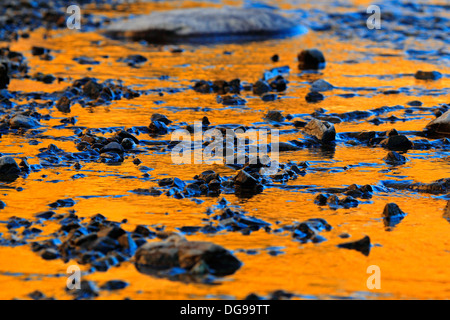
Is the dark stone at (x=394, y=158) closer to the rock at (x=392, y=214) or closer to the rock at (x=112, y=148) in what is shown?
the rock at (x=392, y=214)

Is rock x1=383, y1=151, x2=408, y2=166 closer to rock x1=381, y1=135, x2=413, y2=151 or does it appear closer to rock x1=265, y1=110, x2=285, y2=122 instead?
rock x1=381, y1=135, x2=413, y2=151

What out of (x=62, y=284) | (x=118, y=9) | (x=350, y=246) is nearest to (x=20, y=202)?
(x=62, y=284)

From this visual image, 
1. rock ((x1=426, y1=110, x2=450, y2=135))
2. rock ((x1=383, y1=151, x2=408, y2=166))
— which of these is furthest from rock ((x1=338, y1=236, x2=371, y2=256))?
rock ((x1=426, y1=110, x2=450, y2=135))

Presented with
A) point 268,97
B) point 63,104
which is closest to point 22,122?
point 63,104

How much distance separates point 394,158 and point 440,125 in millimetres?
1154

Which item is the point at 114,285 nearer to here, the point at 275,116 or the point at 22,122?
the point at 22,122

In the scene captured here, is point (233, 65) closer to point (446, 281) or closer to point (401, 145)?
point (401, 145)

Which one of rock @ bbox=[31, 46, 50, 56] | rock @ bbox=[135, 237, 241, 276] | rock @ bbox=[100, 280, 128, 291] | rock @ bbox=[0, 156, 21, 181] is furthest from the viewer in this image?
rock @ bbox=[31, 46, 50, 56]

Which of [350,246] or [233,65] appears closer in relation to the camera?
[350,246]

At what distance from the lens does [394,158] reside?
229 inches

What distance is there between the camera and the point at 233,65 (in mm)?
9906

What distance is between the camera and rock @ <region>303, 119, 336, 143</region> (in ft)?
20.9

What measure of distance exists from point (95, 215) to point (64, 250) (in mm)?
457

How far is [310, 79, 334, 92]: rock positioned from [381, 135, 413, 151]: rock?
96.3 inches
